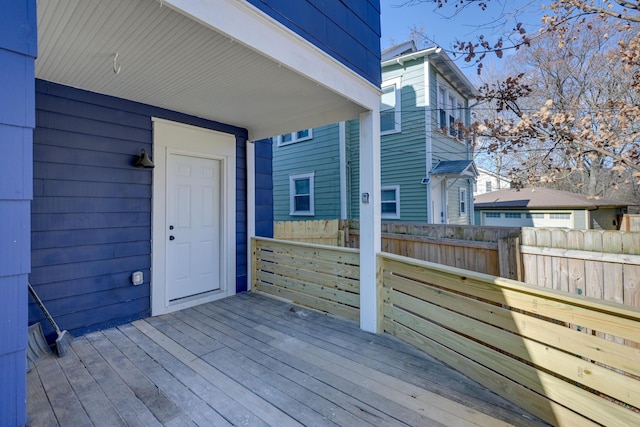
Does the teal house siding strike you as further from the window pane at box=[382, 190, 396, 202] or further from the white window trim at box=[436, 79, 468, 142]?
the white window trim at box=[436, 79, 468, 142]

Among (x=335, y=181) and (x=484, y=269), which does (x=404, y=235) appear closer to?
(x=484, y=269)

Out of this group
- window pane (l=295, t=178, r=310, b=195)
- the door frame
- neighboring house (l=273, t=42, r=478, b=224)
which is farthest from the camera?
window pane (l=295, t=178, r=310, b=195)

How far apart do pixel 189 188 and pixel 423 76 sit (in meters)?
6.20

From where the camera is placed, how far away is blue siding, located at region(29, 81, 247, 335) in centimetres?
274

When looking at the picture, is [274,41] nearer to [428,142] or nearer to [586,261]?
[586,261]

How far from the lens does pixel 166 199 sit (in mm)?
3547

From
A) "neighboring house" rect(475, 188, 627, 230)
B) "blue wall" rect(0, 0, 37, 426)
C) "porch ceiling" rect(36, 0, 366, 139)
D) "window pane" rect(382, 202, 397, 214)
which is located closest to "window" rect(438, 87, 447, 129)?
"window pane" rect(382, 202, 397, 214)

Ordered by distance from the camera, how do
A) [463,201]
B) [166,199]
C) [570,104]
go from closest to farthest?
1. [166,199]
2. [570,104]
3. [463,201]

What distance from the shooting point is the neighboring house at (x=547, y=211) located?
32.6 ft

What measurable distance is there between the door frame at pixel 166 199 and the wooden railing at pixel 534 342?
252 cm

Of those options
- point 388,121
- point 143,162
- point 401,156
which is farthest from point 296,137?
point 143,162

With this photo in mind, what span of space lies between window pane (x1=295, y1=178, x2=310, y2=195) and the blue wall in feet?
25.4

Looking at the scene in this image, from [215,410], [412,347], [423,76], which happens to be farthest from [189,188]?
[423,76]

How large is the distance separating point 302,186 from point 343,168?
4.94 ft
